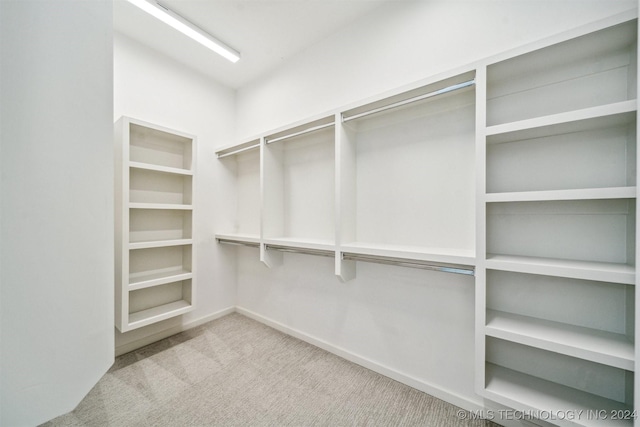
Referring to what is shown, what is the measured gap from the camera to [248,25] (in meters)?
2.16

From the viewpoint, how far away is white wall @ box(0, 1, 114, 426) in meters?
0.16

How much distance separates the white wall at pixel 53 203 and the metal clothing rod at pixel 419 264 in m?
1.52

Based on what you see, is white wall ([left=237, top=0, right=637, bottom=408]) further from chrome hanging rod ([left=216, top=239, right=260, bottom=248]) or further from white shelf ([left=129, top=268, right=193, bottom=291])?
white shelf ([left=129, top=268, right=193, bottom=291])

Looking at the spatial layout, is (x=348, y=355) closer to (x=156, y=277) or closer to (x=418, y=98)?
(x=156, y=277)

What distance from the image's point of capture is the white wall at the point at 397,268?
1.51 meters

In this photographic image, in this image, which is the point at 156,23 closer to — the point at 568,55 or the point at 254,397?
the point at 568,55

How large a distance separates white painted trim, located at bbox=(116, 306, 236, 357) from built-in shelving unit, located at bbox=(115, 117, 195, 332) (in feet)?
0.88

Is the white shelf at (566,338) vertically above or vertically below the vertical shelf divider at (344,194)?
below

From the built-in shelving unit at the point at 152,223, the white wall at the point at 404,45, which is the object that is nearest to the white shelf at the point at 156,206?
the built-in shelving unit at the point at 152,223

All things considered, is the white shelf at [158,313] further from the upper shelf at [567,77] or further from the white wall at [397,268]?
the upper shelf at [567,77]

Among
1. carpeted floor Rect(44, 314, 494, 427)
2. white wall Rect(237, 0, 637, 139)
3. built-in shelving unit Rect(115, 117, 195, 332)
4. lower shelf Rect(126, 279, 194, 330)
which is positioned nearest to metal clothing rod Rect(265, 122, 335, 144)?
white wall Rect(237, 0, 637, 139)

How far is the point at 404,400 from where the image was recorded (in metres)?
1.67

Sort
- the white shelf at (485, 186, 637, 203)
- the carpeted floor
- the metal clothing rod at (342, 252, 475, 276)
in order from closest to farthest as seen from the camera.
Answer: the white shelf at (485, 186, 637, 203) < the metal clothing rod at (342, 252, 475, 276) < the carpeted floor

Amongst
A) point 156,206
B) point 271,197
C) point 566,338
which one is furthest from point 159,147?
point 566,338
